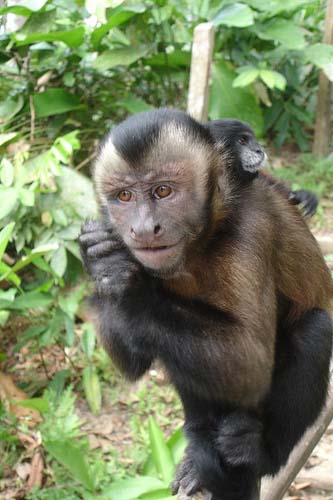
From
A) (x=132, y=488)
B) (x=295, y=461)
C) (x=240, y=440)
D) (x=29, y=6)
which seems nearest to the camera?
(x=240, y=440)

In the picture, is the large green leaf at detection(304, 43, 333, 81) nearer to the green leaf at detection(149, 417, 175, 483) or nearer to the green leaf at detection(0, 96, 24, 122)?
the green leaf at detection(0, 96, 24, 122)

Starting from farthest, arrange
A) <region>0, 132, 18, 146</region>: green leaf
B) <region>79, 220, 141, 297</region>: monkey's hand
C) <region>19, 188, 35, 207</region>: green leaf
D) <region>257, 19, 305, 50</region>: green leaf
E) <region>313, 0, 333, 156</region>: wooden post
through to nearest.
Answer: <region>313, 0, 333, 156</region>: wooden post, <region>257, 19, 305, 50</region>: green leaf, <region>0, 132, 18, 146</region>: green leaf, <region>19, 188, 35, 207</region>: green leaf, <region>79, 220, 141, 297</region>: monkey's hand

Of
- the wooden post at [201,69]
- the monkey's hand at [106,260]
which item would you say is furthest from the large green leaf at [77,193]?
the monkey's hand at [106,260]

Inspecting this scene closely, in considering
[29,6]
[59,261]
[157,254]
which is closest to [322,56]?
[29,6]

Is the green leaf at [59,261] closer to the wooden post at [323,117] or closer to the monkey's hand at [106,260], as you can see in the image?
the monkey's hand at [106,260]

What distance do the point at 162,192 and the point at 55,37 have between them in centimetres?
433

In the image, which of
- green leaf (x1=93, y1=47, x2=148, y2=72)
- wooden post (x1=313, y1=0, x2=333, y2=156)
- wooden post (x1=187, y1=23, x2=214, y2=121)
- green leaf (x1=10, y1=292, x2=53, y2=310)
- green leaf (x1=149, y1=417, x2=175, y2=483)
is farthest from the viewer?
wooden post (x1=313, y1=0, x2=333, y2=156)

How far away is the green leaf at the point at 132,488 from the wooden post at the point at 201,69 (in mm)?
3615

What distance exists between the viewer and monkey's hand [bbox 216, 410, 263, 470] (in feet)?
10.9

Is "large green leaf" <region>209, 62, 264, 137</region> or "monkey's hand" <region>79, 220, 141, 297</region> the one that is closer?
"monkey's hand" <region>79, 220, 141, 297</region>

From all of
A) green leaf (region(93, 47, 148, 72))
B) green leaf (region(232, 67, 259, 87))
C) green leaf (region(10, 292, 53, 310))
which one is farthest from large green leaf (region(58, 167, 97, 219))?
green leaf (region(232, 67, 259, 87))

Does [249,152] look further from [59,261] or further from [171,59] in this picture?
[171,59]

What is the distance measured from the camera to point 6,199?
4.98 meters

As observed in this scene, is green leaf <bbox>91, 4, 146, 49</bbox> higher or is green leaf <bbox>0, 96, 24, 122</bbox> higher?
green leaf <bbox>91, 4, 146, 49</bbox>
